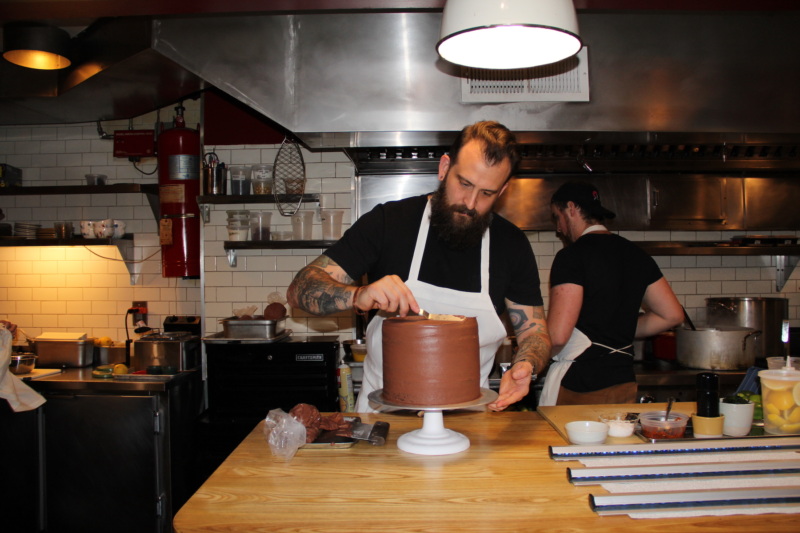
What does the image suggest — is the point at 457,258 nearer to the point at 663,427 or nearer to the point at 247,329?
the point at 663,427

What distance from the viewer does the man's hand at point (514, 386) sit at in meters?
1.96

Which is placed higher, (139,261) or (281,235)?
(281,235)

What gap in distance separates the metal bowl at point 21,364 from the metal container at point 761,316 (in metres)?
4.67

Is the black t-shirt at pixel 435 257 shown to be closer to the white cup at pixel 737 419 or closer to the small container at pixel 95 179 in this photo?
the white cup at pixel 737 419

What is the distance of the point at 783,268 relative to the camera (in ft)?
15.9

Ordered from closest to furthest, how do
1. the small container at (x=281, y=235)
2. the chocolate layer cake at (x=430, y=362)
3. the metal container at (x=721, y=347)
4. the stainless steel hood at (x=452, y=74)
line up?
the chocolate layer cake at (x=430, y=362)
the stainless steel hood at (x=452, y=74)
the metal container at (x=721, y=347)
the small container at (x=281, y=235)

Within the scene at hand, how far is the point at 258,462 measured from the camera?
177 cm

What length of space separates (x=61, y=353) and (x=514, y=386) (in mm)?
3645

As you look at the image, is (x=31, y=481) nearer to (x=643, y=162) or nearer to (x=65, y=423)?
(x=65, y=423)

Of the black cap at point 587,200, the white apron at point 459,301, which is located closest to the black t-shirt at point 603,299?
the black cap at point 587,200

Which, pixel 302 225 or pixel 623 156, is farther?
pixel 302 225

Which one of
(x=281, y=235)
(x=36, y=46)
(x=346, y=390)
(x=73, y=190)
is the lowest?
(x=346, y=390)

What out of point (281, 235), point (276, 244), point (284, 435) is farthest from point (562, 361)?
point (281, 235)

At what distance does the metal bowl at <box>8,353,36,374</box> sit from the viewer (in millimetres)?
4129
